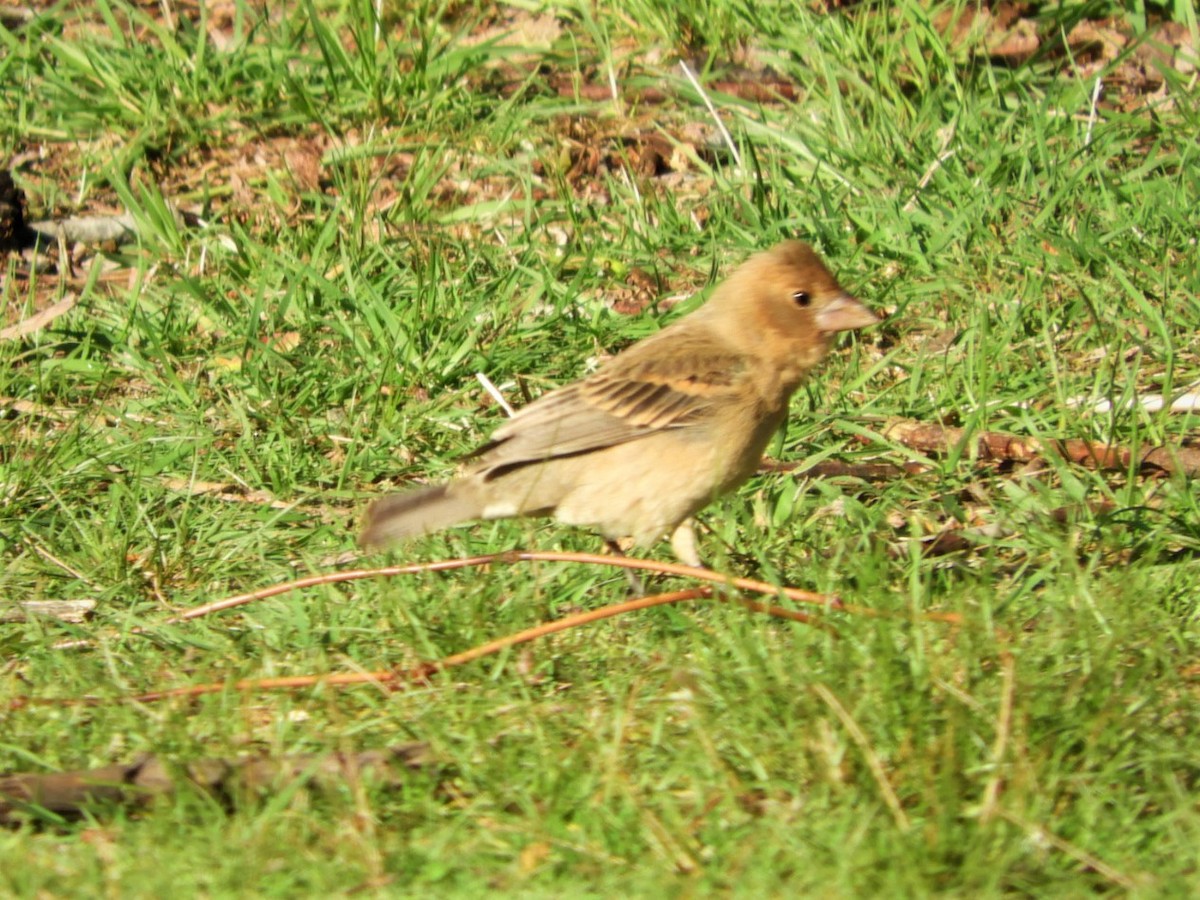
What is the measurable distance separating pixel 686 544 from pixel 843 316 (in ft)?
3.20

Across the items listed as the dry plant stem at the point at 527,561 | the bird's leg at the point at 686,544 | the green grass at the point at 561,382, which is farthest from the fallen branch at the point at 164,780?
the bird's leg at the point at 686,544

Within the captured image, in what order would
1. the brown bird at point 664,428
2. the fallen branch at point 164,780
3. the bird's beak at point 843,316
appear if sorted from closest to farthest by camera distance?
the fallen branch at point 164,780 → the brown bird at point 664,428 → the bird's beak at point 843,316

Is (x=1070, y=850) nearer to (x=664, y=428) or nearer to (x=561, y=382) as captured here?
(x=664, y=428)

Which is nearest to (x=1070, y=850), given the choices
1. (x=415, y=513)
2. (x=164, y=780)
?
(x=164, y=780)

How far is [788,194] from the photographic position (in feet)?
25.1

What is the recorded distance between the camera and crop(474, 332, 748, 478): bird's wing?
18.5 ft

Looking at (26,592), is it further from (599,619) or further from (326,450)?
(599,619)

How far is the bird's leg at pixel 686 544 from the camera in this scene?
5723 mm

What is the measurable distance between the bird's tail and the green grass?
214 millimetres

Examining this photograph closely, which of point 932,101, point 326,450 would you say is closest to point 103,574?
point 326,450

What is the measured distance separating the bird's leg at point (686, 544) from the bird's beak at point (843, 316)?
33.4 inches

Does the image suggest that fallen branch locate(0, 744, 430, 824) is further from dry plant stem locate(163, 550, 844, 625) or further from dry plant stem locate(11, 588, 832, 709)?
dry plant stem locate(163, 550, 844, 625)

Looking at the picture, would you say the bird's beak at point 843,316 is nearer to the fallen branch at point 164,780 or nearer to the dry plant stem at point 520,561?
the dry plant stem at point 520,561

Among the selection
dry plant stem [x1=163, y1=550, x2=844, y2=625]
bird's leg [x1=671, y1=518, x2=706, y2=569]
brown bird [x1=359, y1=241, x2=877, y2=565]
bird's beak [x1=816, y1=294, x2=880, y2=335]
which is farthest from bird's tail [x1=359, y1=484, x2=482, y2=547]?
bird's beak [x1=816, y1=294, x2=880, y2=335]
